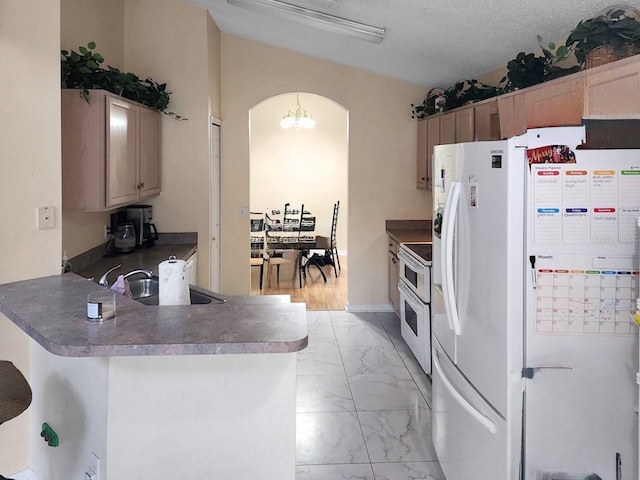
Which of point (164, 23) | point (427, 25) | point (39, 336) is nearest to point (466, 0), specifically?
point (427, 25)

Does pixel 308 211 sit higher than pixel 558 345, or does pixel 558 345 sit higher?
pixel 308 211

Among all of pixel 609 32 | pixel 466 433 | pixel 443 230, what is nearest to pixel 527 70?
pixel 609 32

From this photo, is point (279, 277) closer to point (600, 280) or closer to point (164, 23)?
point (164, 23)

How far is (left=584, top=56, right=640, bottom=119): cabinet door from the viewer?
6.52 ft

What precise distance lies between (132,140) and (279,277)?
432 centimetres

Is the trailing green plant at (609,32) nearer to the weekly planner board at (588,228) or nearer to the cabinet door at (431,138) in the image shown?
the weekly planner board at (588,228)

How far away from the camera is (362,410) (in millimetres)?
3545

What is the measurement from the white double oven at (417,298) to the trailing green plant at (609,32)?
1960mm

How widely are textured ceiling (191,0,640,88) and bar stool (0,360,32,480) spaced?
2.84 meters

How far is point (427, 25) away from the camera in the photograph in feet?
12.0

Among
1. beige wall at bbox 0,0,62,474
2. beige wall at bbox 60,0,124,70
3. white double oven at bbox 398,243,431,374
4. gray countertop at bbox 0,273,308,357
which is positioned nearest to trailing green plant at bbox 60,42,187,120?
beige wall at bbox 60,0,124,70

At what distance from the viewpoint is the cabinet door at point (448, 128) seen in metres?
4.64

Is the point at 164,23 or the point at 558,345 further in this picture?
the point at 164,23

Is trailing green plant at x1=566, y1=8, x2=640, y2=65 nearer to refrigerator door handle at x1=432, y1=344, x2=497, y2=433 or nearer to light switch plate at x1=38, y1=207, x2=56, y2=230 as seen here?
refrigerator door handle at x1=432, y1=344, x2=497, y2=433
